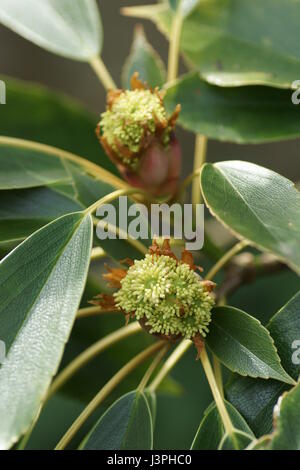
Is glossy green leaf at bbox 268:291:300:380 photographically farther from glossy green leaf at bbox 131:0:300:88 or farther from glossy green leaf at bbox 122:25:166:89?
glossy green leaf at bbox 122:25:166:89

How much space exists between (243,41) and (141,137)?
21 cm

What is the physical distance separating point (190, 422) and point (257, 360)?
98 cm

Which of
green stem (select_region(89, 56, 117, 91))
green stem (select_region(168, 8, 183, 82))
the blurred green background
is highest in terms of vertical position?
green stem (select_region(168, 8, 183, 82))

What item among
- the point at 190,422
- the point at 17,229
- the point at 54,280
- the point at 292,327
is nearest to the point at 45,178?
the point at 17,229

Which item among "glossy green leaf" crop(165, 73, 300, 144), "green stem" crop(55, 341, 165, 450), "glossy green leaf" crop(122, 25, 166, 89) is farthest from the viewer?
"glossy green leaf" crop(122, 25, 166, 89)

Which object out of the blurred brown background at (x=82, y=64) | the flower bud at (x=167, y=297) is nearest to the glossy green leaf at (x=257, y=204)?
the flower bud at (x=167, y=297)

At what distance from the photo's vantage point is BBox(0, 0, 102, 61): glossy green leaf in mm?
792

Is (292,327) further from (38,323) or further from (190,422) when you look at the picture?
(190,422)

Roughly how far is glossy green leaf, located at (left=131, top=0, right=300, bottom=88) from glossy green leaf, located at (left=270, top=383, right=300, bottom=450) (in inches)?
13.2

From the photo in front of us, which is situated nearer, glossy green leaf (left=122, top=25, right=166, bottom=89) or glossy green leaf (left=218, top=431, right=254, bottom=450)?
glossy green leaf (left=218, top=431, right=254, bottom=450)

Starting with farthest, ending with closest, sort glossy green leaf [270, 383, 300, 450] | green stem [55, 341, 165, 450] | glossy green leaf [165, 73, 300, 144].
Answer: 1. glossy green leaf [165, 73, 300, 144]
2. green stem [55, 341, 165, 450]
3. glossy green leaf [270, 383, 300, 450]

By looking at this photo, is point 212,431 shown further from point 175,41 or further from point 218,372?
point 175,41

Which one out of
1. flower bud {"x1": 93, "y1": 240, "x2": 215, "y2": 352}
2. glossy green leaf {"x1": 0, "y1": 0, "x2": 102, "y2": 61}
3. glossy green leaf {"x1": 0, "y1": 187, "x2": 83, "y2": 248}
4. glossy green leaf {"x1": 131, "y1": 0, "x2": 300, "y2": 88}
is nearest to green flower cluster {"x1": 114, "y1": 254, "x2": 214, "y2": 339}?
flower bud {"x1": 93, "y1": 240, "x2": 215, "y2": 352}

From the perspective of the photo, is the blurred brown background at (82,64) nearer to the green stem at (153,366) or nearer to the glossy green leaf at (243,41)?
the glossy green leaf at (243,41)
